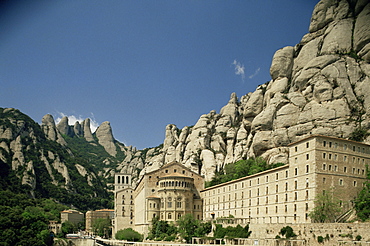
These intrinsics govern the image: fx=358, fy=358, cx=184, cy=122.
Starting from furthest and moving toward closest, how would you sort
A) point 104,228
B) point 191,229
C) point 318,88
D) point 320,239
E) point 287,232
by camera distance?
point 104,228 < point 318,88 < point 191,229 < point 287,232 < point 320,239

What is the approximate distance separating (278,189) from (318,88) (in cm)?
2929

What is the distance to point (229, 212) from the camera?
76250 millimetres

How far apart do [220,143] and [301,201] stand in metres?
72.5

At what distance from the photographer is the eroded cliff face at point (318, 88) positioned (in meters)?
74.4

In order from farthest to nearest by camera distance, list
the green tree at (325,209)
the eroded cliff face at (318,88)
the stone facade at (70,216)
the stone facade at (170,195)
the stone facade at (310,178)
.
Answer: the stone facade at (70,216) < the stone facade at (170,195) < the eroded cliff face at (318,88) < the stone facade at (310,178) < the green tree at (325,209)

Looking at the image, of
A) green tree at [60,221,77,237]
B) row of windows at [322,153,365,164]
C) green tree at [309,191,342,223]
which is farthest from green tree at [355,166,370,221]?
green tree at [60,221,77,237]

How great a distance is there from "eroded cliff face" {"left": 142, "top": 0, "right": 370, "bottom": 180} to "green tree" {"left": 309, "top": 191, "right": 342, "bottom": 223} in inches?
935

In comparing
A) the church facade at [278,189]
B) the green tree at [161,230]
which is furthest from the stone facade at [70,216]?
the green tree at [161,230]

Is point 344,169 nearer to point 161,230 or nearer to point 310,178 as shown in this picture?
point 310,178

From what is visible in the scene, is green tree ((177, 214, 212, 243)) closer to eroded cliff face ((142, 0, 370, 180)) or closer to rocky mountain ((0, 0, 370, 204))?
rocky mountain ((0, 0, 370, 204))

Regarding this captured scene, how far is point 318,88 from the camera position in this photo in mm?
78125

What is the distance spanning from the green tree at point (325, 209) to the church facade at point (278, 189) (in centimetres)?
115

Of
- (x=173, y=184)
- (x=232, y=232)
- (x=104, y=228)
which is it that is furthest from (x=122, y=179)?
(x=232, y=232)

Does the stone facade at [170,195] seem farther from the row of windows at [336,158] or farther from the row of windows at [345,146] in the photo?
the row of windows at [345,146]
